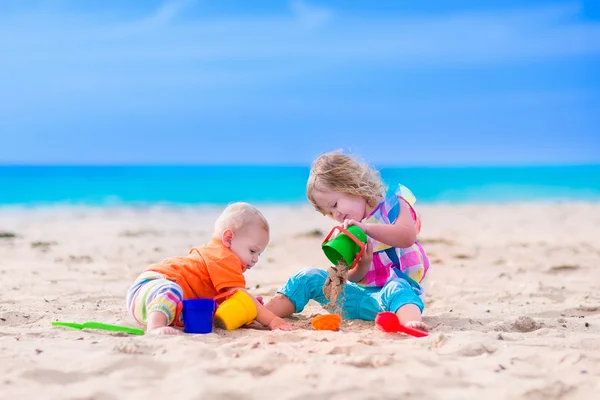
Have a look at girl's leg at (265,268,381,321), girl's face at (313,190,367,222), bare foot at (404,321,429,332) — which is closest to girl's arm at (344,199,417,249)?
girl's face at (313,190,367,222)

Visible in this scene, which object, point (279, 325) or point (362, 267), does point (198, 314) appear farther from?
point (362, 267)

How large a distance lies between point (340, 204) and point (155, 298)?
49.1 inches

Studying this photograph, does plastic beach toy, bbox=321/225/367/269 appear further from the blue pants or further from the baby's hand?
the baby's hand

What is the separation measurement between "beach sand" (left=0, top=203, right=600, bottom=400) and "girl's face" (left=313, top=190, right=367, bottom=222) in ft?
2.17

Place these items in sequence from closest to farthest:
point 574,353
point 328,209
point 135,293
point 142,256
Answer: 1. point 574,353
2. point 135,293
3. point 328,209
4. point 142,256

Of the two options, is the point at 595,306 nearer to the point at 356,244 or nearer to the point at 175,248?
the point at 356,244

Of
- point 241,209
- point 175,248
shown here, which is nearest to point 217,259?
point 241,209

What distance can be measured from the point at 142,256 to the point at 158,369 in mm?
5692

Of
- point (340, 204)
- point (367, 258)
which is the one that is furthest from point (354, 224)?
point (367, 258)

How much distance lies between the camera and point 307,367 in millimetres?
2875

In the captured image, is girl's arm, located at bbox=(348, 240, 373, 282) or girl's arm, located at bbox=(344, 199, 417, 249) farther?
girl's arm, located at bbox=(348, 240, 373, 282)

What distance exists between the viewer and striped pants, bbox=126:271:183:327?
3766 millimetres

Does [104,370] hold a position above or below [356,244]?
below

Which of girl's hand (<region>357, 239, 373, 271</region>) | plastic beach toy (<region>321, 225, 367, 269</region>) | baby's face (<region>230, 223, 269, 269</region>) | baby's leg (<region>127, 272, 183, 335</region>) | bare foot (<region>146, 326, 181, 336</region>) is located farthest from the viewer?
girl's hand (<region>357, 239, 373, 271</region>)
